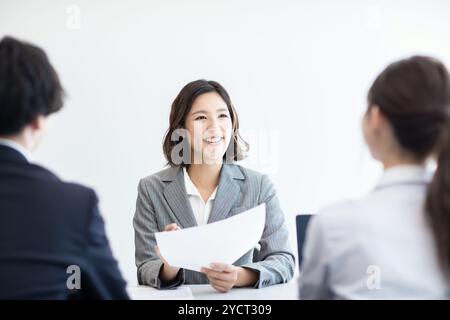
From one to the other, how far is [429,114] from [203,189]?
1122 mm

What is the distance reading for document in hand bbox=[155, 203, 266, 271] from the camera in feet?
4.84

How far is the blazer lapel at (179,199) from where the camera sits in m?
1.97

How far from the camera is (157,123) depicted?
8.77 ft

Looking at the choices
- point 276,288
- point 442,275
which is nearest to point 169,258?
point 276,288

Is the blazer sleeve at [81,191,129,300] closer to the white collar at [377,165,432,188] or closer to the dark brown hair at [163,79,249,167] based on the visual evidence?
the white collar at [377,165,432,188]

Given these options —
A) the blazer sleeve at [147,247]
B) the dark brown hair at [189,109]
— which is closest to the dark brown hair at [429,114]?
the blazer sleeve at [147,247]

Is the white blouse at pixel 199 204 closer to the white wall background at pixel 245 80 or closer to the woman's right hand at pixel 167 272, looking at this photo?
the woman's right hand at pixel 167 272

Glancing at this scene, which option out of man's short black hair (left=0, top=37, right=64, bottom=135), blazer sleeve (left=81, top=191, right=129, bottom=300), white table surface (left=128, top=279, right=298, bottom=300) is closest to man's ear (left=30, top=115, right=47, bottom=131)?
man's short black hair (left=0, top=37, right=64, bottom=135)

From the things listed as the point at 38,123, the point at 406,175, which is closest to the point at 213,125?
the point at 38,123
